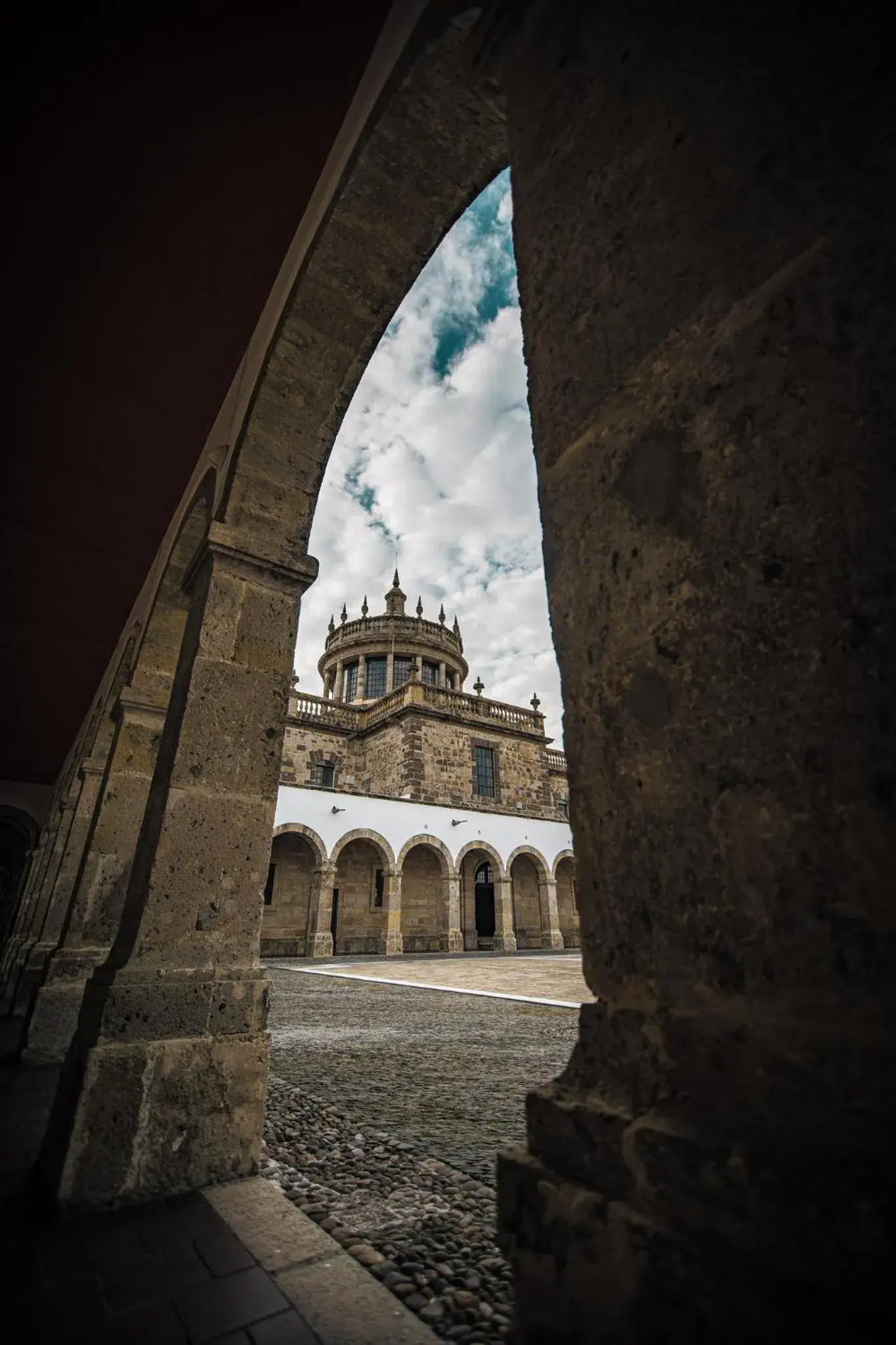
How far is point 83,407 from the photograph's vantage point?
11.2 ft

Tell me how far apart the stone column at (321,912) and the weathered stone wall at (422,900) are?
2656 mm

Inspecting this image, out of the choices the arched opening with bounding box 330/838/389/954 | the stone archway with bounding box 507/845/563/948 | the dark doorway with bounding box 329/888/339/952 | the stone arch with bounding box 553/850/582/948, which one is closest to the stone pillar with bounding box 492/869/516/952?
the stone archway with bounding box 507/845/563/948

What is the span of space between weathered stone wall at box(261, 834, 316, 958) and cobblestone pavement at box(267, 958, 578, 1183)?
9.27m

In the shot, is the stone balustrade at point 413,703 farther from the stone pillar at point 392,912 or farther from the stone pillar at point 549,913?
the stone pillar at point 392,912

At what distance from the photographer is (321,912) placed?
567 inches

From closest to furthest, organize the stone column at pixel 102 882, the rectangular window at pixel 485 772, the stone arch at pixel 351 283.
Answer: the stone arch at pixel 351 283 < the stone column at pixel 102 882 < the rectangular window at pixel 485 772

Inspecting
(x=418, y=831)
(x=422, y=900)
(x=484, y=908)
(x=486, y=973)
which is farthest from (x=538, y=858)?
(x=486, y=973)

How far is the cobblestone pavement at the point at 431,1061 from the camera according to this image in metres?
2.35

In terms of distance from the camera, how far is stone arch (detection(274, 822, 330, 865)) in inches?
549

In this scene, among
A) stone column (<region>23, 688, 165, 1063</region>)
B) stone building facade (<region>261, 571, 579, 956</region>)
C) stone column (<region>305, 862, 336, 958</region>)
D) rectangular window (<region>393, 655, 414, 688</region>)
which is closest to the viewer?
stone column (<region>23, 688, 165, 1063</region>)

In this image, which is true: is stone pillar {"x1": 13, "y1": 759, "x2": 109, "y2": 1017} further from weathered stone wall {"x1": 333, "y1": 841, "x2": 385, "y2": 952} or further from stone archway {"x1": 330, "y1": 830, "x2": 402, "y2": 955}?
weathered stone wall {"x1": 333, "y1": 841, "x2": 385, "y2": 952}

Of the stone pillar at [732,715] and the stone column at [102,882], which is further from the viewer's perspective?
the stone column at [102,882]

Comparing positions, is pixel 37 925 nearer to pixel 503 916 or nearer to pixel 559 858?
pixel 503 916

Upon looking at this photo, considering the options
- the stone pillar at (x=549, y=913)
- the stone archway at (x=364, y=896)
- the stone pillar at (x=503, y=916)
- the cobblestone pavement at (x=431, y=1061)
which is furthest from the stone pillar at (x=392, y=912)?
the cobblestone pavement at (x=431, y=1061)
